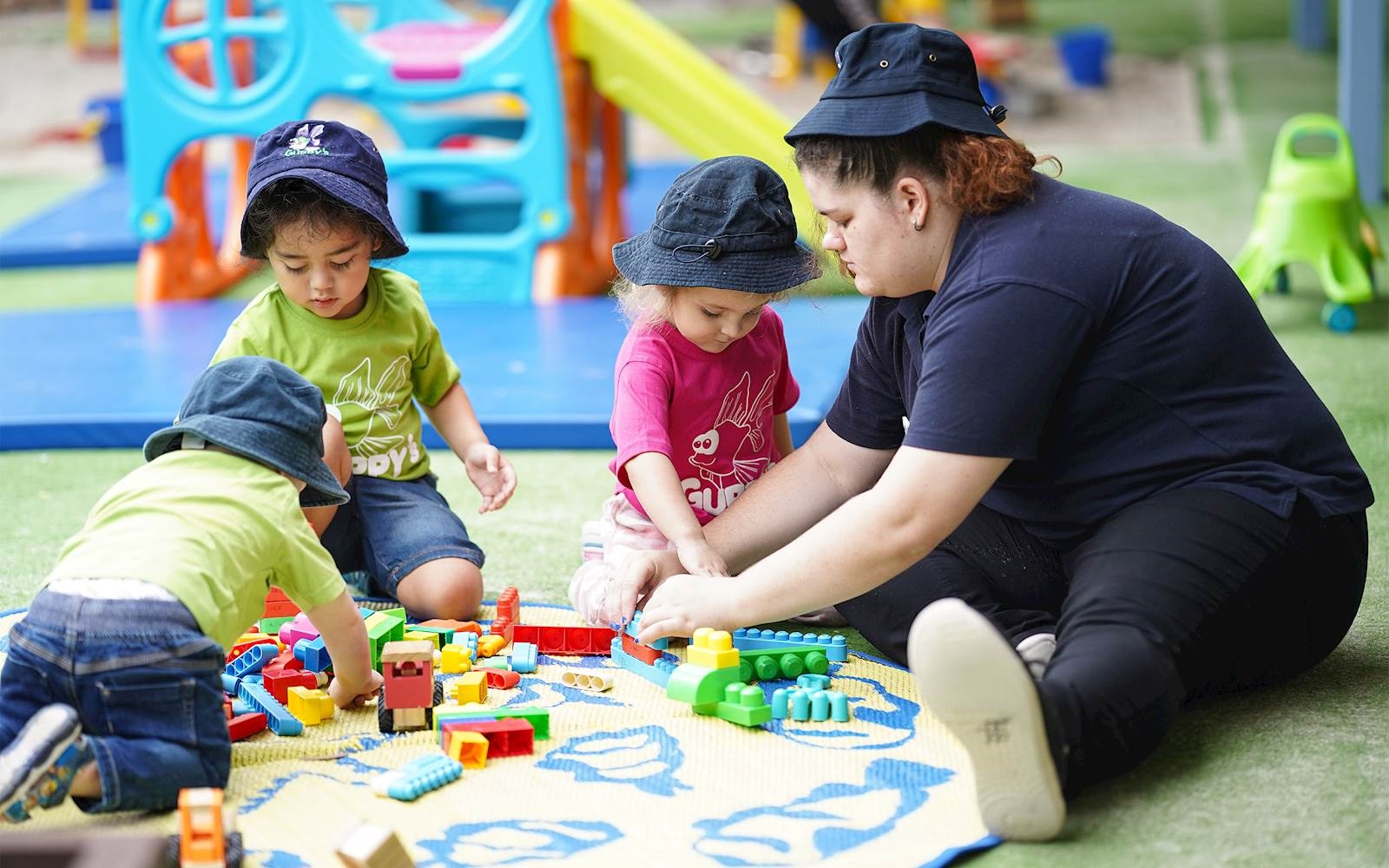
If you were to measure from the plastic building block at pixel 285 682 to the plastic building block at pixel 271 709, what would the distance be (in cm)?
1

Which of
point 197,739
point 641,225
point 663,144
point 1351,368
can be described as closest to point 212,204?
point 641,225

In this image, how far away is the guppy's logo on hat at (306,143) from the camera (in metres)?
2.52

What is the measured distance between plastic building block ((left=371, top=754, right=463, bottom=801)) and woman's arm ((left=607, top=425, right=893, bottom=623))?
1.94 ft

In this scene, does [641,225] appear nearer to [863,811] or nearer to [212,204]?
[212,204]

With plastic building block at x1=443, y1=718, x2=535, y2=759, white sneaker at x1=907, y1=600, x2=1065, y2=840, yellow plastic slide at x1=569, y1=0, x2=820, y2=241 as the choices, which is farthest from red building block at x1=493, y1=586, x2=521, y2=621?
yellow plastic slide at x1=569, y1=0, x2=820, y2=241

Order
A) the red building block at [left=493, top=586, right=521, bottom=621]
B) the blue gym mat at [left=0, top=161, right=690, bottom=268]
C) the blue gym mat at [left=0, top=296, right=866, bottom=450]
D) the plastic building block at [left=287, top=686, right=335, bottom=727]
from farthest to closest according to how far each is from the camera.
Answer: the blue gym mat at [left=0, top=161, right=690, bottom=268], the blue gym mat at [left=0, top=296, right=866, bottom=450], the red building block at [left=493, top=586, right=521, bottom=621], the plastic building block at [left=287, top=686, right=335, bottom=727]

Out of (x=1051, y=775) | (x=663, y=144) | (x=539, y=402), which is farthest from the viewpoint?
(x=663, y=144)

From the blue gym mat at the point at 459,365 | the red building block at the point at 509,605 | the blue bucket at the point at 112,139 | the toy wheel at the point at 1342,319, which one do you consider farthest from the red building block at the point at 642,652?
the blue bucket at the point at 112,139

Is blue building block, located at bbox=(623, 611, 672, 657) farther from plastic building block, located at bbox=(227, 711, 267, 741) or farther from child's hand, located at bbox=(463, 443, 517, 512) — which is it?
plastic building block, located at bbox=(227, 711, 267, 741)

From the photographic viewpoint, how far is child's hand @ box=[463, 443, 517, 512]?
2598 millimetres

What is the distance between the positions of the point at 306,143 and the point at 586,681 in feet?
3.22

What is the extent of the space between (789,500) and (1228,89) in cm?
750

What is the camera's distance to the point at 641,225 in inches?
228

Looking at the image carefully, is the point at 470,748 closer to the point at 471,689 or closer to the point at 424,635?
the point at 471,689
